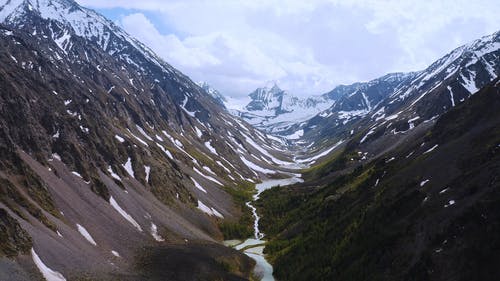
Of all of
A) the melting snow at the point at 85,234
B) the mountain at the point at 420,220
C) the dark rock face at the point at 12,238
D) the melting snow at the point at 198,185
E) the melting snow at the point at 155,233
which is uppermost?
the melting snow at the point at 198,185

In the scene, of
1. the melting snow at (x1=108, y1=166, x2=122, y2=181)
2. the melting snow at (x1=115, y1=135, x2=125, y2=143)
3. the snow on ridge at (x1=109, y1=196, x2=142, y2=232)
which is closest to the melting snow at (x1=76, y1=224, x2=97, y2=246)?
the snow on ridge at (x1=109, y1=196, x2=142, y2=232)

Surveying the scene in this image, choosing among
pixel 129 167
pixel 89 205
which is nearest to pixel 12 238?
pixel 89 205

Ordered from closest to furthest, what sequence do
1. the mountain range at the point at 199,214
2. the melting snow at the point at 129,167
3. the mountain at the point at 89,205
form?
the mountain range at the point at 199,214 → the mountain at the point at 89,205 → the melting snow at the point at 129,167

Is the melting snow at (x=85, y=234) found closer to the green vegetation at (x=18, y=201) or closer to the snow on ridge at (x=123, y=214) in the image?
the green vegetation at (x=18, y=201)

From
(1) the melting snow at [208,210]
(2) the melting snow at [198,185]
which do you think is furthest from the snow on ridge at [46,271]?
(2) the melting snow at [198,185]

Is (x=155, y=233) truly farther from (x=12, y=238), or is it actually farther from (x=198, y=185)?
(x=198, y=185)

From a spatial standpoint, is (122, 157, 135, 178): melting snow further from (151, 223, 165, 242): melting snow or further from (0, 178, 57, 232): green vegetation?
(0, 178, 57, 232): green vegetation

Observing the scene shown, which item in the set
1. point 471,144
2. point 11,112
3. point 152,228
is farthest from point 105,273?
point 471,144

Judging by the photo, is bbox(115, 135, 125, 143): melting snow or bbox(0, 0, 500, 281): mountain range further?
bbox(115, 135, 125, 143): melting snow
